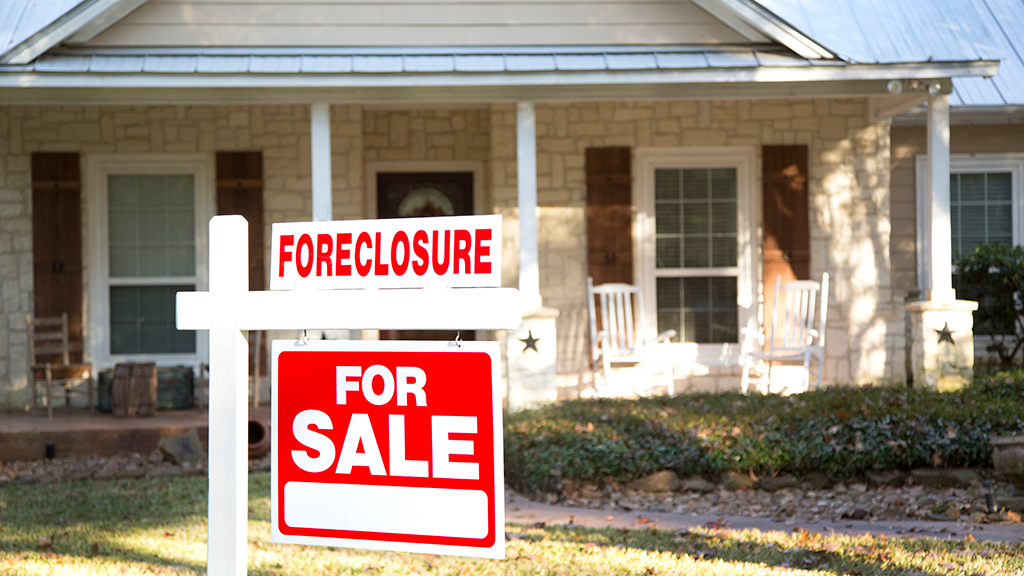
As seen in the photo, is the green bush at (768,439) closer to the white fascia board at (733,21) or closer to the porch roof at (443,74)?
the porch roof at (443,74)

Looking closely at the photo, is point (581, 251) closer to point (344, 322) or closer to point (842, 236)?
point (842, 236)

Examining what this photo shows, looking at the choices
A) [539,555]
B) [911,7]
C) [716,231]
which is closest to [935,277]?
[716,231]

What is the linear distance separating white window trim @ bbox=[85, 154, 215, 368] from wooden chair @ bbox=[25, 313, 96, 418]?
10.6 inches

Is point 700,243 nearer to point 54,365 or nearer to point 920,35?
point 920,35

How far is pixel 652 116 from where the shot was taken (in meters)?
8.23

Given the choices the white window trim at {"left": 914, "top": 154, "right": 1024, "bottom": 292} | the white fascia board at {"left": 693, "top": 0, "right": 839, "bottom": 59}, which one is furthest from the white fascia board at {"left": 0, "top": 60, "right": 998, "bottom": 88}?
the white window trim at {"left": 914, "top": 154, "right": 1024, "bottom": 292}

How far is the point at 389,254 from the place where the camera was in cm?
173

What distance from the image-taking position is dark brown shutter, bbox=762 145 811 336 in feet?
26.7

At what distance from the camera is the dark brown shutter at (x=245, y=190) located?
804 centimetres

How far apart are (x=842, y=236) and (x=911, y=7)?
2.13 meters

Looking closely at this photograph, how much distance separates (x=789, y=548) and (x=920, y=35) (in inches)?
214

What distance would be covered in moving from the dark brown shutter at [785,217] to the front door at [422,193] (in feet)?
9.25

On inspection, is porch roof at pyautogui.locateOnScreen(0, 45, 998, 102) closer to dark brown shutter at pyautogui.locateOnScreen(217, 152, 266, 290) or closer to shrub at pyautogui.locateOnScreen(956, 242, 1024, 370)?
dark brown shutter at pyautogui.locateOnScreen(217, 152, 266, 290)

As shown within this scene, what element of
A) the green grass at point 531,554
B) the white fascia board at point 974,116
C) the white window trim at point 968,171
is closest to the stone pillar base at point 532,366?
the green grass at point 531,554
